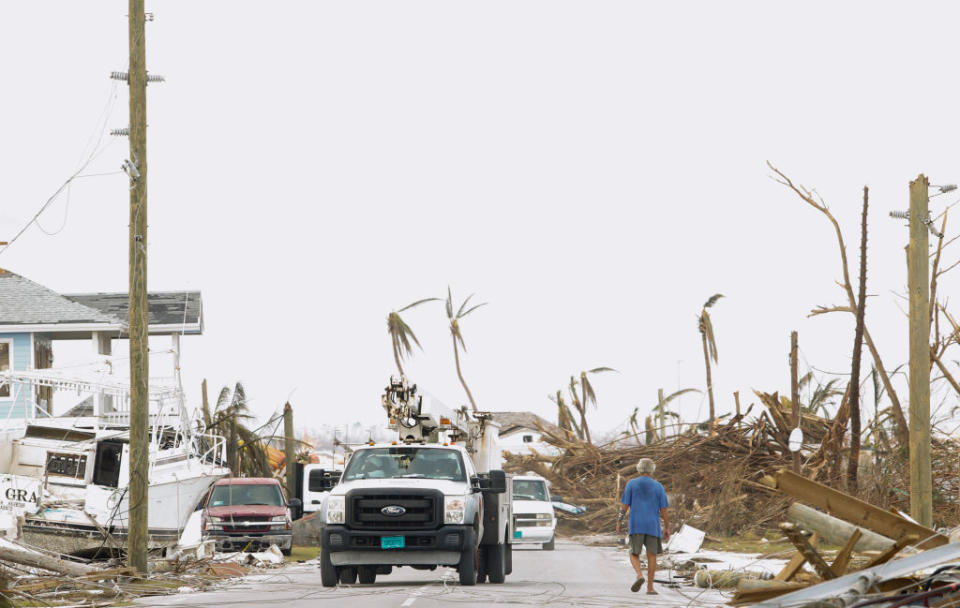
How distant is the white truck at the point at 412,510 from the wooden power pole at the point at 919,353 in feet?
24.6

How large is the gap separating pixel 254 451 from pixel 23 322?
33.8ft

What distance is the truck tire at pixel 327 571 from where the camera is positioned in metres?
18.7

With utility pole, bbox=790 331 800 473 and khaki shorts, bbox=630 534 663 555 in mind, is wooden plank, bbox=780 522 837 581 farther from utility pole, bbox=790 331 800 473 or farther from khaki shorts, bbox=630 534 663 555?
utility pole, bbox=790 331 800 473

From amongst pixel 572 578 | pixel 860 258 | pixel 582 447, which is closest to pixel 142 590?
pixel 572 578

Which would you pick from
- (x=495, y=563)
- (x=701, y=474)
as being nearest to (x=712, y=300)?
(x=701, y=474)

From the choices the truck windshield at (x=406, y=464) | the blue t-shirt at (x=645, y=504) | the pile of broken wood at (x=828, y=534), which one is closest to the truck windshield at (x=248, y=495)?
the truck windshield at (x=406, y=464)

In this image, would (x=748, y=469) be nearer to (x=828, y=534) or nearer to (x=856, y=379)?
(x=856, y=379)

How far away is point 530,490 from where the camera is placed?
35.2 meters

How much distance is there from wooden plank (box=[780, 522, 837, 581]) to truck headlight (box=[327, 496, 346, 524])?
31.1ft

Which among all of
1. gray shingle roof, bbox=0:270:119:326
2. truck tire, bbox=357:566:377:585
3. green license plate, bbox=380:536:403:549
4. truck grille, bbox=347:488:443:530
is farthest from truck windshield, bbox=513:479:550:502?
green license plate, bbox=380:536:403:549

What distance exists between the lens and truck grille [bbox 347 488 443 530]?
18531mm

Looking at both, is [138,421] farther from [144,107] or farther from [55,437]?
[55,437]

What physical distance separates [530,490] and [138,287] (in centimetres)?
1657

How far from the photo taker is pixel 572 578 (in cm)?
2062
